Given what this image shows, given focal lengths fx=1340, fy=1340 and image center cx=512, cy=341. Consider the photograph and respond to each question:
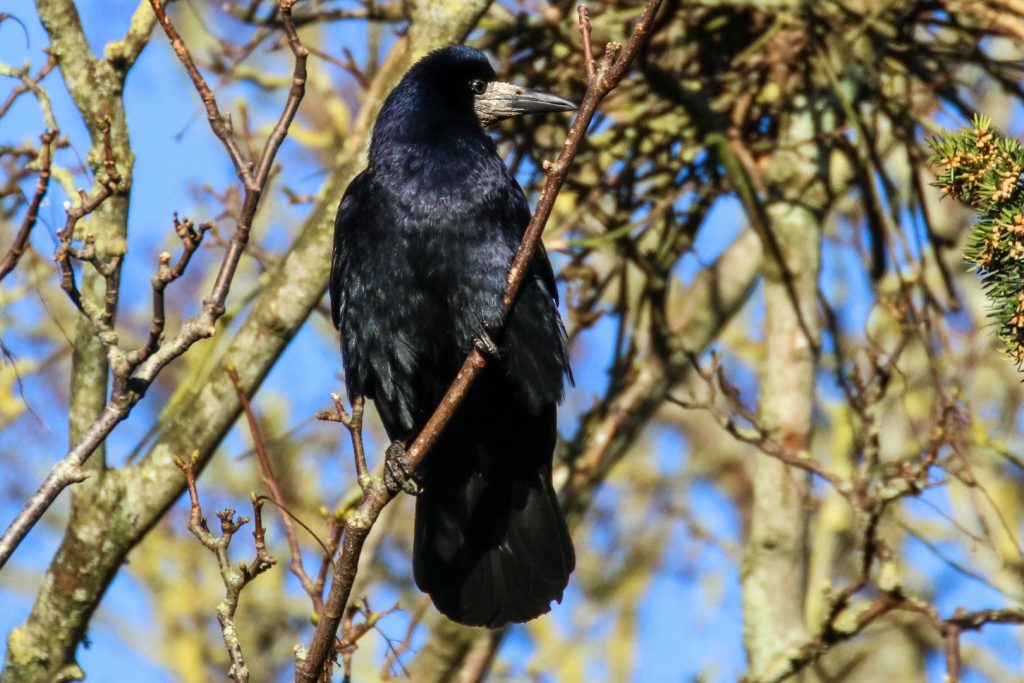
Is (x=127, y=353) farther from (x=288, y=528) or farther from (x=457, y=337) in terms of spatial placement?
(x=457, y=337)

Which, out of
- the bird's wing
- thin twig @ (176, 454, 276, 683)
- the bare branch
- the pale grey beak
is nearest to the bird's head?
the pale grey beak

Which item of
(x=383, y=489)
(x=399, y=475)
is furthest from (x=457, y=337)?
(x=383, y=489)

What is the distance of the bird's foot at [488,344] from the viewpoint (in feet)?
12.8

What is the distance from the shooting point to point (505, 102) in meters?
4.74

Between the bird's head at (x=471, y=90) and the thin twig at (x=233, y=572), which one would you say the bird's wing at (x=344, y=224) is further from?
the thin twig at (x=233, y=572)

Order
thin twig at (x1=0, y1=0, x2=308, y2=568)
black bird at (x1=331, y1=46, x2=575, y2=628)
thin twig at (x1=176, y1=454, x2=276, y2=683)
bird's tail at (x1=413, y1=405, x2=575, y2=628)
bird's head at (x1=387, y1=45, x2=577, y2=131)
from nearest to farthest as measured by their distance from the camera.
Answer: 1. thin twig at (x1=176, y1=454, x2=276, y2=683)
2. thin twig at (x1=0, y1=0, x2=308, y2=568)
3. black bird at (x1=331, y1=46, x2=575, y2=628)
4. bird's tail at (x1=413, y1=405, x2=575, y2=628)
5. bird's head at (x1=387, y1=45, x2=577, y2=131)

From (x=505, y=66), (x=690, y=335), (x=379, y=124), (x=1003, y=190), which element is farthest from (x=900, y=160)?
(x=1003, y=190)

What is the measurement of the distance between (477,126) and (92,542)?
1857 mm

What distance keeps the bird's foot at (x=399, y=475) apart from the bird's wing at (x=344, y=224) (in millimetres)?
578

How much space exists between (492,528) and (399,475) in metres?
0.62

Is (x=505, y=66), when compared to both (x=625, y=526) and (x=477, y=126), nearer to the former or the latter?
(x=477, y=126)

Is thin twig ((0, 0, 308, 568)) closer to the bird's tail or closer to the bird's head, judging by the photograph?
the bird's head

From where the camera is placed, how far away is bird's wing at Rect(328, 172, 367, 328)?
168 inches

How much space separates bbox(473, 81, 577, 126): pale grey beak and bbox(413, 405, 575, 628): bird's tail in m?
1.09
